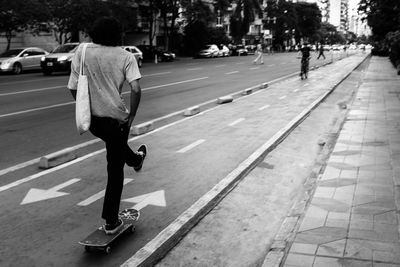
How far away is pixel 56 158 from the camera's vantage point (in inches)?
285

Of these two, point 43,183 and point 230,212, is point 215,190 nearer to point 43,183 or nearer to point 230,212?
point 230,212

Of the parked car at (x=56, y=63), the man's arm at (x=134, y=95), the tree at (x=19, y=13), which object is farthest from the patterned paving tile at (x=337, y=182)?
the tree at (x=19, y=13)

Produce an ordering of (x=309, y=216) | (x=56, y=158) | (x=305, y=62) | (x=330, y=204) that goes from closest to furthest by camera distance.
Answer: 1. (x=309, y=216)
2. (x=330, y=204)
3. (x=56, y=158)
4. (x=305, y=62)

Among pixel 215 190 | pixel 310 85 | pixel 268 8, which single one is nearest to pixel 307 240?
pixel 215 190

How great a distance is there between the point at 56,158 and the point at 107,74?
3.64 meters

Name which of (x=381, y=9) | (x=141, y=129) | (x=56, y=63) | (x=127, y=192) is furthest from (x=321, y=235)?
(x=56, y=63)

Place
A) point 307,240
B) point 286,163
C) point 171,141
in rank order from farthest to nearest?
point 171,141
point 286,163
point 307,240

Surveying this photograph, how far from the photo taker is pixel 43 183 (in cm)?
627

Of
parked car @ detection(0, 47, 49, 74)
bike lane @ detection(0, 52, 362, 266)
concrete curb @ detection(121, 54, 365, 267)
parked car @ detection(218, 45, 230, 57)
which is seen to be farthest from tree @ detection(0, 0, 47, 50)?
parked car @ detection(218, 45, 230, 57)

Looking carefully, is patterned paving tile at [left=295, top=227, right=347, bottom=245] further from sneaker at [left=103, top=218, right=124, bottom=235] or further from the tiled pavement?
sneaker at [left=103, top=218, right=124, bottom=235]

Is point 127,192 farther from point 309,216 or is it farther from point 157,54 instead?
point 157,54

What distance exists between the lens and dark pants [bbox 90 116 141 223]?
407cm

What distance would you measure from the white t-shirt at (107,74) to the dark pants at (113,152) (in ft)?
0.27

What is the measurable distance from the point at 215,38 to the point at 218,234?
196ft
